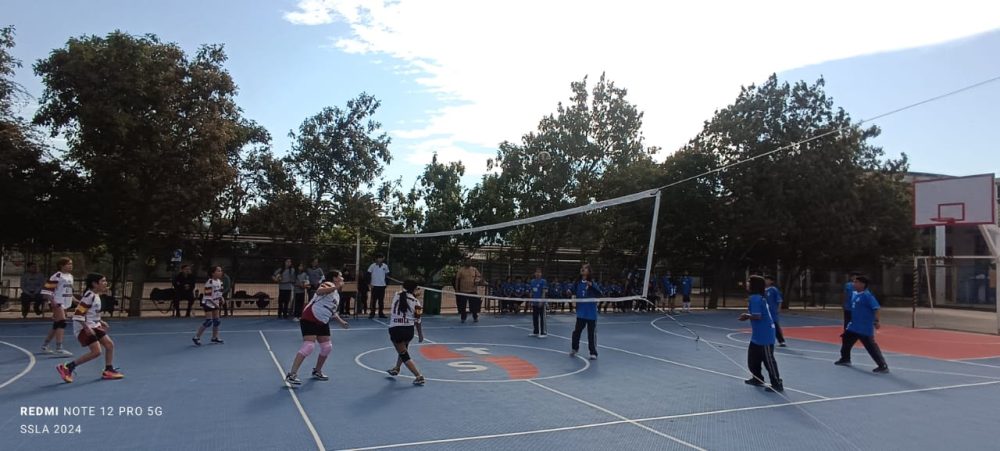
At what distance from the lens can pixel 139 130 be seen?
17797 mm

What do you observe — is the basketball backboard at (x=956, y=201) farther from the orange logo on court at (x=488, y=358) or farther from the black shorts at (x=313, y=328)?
the black shorts at (x=313, y=328)

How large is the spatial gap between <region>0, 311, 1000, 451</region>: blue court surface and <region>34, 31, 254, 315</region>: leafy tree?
523 cm

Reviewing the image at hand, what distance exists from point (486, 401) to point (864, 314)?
27.0 ft

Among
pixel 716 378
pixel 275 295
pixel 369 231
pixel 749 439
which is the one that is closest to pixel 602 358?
pixel 716 378

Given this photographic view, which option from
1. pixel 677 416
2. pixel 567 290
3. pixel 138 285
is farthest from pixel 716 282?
pixel 138 285

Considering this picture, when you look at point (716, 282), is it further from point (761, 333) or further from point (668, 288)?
point (761, 333)

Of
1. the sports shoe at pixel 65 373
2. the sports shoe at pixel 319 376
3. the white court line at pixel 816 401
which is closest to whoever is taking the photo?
the white court line at pixel 816 401

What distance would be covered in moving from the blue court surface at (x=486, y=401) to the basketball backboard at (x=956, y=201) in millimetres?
9195

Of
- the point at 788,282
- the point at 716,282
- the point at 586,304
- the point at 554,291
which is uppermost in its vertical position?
the point at 788,282

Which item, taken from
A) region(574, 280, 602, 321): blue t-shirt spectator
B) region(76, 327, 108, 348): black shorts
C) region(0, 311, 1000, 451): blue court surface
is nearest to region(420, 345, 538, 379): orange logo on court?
region(0, 311, 1000, 451): blue court surface

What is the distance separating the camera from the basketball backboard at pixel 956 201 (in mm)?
20656

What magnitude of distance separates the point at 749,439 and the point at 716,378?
3.86 meters

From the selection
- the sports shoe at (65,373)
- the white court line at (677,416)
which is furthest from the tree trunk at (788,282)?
the sports shoe at (65,373)

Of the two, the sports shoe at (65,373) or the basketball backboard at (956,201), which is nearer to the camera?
the sports shoe at (65,373)
